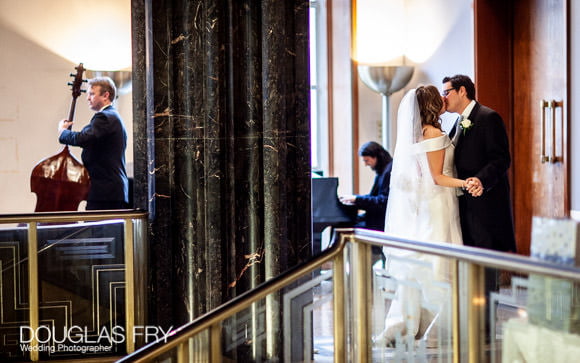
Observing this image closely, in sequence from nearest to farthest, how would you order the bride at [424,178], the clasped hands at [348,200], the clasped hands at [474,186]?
1. the clasped hands at [474,186]
2. the bride at [424,178]
3. the clasped hands at [348,200]

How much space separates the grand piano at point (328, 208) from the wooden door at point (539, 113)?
1.62 m

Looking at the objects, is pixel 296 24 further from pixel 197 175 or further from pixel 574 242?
pixel 574 242

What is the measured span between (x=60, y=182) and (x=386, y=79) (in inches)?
198

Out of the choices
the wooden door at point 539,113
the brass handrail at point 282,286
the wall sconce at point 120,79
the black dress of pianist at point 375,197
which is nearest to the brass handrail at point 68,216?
the brass handrail at point 282,286

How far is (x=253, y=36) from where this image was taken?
4750 mm

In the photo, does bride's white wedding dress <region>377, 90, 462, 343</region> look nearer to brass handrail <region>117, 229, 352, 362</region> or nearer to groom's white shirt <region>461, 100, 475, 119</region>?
groom's white shirt <region>461, 100, 475, 119</region>

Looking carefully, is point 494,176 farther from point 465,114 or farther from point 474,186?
point 465,114

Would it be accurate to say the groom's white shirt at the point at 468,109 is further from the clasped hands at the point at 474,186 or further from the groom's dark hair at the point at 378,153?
the groom's dark hair at the point at 378,153

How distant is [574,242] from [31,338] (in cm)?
365

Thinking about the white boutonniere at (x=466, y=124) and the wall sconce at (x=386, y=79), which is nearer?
the white boutonniere at (x=466, y=124)

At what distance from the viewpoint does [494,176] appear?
504 cm

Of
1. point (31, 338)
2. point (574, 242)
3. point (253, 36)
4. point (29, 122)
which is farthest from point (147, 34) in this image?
point (29, 122)

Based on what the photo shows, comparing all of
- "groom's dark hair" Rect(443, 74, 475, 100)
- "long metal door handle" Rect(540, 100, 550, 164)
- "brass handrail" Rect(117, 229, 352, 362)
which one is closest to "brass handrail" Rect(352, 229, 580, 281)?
"brass handrail" Rect(117, 229, 352, 362)

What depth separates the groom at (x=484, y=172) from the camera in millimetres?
5090
